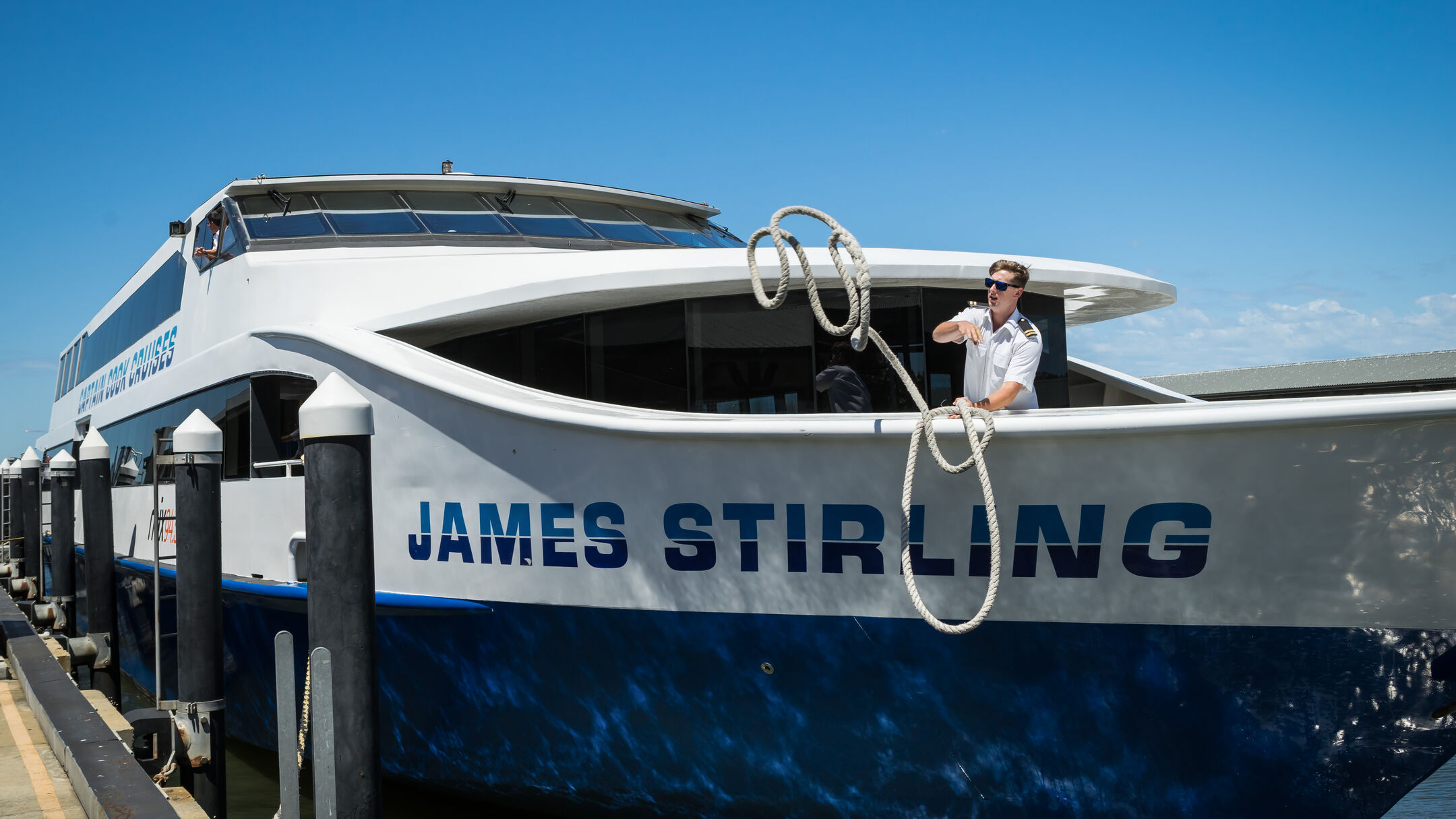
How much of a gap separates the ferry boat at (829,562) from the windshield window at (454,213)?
0.97 meters

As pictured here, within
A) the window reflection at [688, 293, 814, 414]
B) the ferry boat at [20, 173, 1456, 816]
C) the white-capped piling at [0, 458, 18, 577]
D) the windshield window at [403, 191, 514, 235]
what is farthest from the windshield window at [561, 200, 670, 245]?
the white-capped piling at [0, 458, 18, 577]

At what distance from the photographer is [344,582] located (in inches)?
135

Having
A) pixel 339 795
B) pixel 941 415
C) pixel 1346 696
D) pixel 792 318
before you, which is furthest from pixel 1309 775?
pixel 339 795

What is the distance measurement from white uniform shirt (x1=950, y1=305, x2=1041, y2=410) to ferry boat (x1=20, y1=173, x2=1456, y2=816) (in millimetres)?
279

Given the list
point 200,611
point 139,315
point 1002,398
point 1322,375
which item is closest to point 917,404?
point 1002,398

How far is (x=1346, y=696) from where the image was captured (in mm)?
3293

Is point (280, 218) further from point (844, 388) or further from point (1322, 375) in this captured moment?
point (1322, 375)

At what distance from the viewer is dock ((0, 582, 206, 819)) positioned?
417 centimetres

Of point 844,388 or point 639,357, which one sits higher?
point 639,357

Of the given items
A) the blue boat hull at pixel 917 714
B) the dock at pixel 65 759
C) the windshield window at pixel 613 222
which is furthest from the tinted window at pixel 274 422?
the windshield window at pixel 613 222

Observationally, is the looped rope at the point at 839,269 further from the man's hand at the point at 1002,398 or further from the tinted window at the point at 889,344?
the tinted window at the point at 889,344

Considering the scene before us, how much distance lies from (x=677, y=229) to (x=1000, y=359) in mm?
4212

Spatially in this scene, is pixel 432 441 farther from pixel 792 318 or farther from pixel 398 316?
pixel 792 318

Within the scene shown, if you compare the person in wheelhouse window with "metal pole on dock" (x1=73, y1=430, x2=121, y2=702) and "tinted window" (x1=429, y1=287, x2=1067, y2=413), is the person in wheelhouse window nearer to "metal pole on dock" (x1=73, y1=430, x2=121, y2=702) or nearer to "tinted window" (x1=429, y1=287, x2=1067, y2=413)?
"metal pole on dock" (x1=73, y1=430, x2=121, y2=702)
